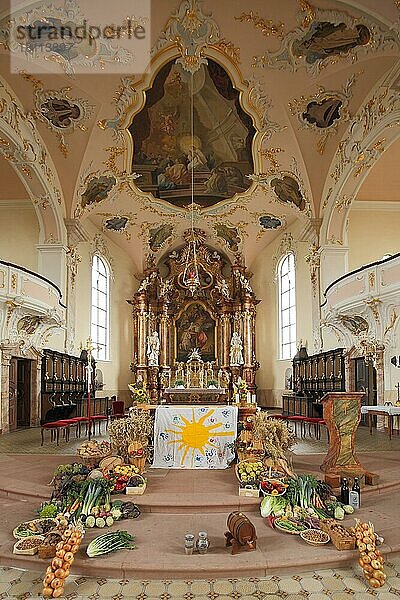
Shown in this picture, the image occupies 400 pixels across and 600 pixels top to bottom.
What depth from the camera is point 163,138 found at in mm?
18016

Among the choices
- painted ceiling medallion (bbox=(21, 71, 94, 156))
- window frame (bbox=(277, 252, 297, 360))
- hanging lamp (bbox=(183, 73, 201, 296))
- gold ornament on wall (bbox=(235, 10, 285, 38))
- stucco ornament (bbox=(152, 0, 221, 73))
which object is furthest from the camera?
window frame (bbox=(277, 252, 297, 360))

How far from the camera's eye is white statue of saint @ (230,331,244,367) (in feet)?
79.7

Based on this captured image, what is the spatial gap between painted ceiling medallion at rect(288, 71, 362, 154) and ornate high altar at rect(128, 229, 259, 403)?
363 inches

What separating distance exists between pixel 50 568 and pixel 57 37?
1180 cm

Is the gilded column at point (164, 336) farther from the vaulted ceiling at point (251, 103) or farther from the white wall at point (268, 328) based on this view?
the vaulted ceiling at point (251, 103)

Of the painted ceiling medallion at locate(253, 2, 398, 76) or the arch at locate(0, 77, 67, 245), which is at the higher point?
the painted ceiling medallion at locate(253, 2, 398, 76)

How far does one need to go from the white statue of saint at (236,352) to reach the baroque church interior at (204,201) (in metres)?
0.06

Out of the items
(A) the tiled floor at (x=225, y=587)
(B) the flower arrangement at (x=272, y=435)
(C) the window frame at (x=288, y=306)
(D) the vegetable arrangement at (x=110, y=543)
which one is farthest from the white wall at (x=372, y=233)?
(D) the vegetable arrangement at (x=110, y=543)

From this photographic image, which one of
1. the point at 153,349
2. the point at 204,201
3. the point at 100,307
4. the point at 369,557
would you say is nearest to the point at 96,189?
the point at 204,201

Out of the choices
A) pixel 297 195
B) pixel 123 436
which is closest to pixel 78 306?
pixel 297 195

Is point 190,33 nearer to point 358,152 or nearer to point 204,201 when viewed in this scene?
point 358,152

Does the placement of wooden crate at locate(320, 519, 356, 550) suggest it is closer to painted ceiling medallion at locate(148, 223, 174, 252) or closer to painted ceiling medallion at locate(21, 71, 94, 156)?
painted ceiling medallion at locate(21, 71, 94, 156)

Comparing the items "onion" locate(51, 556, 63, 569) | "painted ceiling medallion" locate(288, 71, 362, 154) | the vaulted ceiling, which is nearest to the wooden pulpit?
"onion" locate(51, 556, 63, 569)

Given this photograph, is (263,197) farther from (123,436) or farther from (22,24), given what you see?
(123,436)
